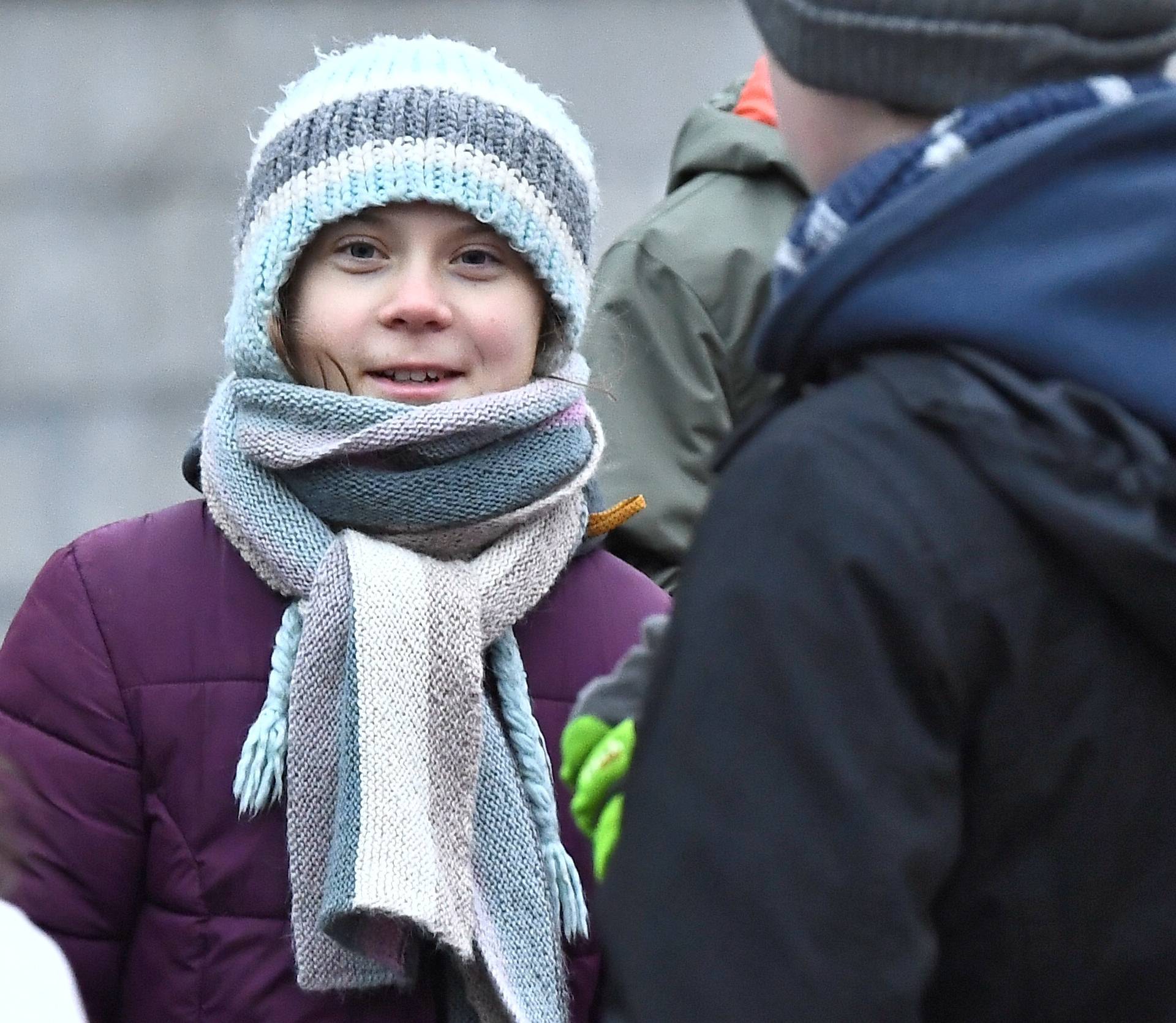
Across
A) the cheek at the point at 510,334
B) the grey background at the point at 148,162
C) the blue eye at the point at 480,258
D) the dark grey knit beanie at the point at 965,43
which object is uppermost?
the dark grey knit beanie at the point at 965,43

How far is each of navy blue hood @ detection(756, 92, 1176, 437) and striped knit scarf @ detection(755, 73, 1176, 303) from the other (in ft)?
0.06

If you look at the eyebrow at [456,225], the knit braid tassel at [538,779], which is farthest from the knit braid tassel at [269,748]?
the eyebrow at [456,225]

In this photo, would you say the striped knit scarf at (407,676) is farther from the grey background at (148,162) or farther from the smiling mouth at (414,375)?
the grey background at (148,162)

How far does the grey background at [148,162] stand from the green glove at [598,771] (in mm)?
3011

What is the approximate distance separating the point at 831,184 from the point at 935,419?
0.19 metres

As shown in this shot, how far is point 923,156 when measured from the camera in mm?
1226

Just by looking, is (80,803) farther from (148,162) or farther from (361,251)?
(148,162)

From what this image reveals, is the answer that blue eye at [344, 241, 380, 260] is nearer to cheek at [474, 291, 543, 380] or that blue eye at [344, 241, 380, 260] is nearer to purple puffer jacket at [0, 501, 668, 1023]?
cheek at [474, 291, 543, 380]

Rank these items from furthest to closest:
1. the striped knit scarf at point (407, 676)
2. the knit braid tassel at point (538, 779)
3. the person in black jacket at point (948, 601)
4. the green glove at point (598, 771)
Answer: the knit braid tassel at point (538, 779), the striped knit scarf at point (407, 676), the green glove at point (598, 771), the person in black jacket at point (948, 601)

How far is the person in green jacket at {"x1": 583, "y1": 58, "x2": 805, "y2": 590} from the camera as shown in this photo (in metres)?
2.83

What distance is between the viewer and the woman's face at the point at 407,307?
85.3 inches

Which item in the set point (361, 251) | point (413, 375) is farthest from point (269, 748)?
point (361, 251)

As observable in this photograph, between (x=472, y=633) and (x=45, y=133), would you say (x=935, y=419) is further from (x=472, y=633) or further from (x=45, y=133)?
(x=45, y=133)

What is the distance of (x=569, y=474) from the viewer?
7.36 feet
